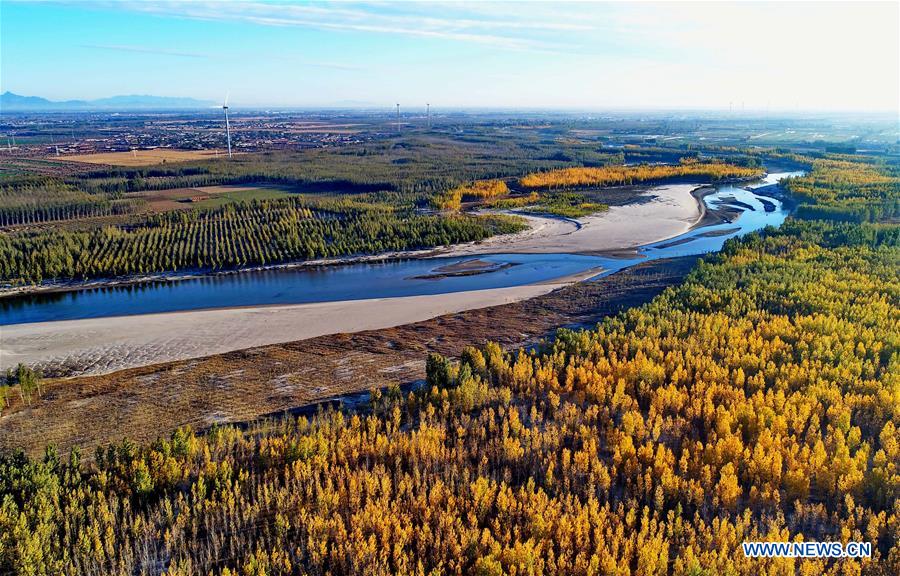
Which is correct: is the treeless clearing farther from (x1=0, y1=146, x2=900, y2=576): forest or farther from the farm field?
(x1=0, y1=146, x2=900, y2=576): forest

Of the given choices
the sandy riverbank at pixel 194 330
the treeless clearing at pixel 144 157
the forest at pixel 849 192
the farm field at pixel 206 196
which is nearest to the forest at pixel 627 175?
the forest at pixel 849 192

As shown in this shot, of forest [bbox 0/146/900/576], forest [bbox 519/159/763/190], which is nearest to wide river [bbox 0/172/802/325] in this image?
forest [bbox 0/146/900/576]

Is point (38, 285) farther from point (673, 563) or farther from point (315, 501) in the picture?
point (673, 563)

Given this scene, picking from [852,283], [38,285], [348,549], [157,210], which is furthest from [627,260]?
[157,210]

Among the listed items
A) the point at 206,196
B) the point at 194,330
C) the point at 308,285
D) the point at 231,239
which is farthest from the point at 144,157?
the point at 194,330

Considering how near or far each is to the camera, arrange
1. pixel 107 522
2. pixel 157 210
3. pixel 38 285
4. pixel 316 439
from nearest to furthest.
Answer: pixel 107 522 → pixel 316 439 → pixel 38 285 → pixel 157 210

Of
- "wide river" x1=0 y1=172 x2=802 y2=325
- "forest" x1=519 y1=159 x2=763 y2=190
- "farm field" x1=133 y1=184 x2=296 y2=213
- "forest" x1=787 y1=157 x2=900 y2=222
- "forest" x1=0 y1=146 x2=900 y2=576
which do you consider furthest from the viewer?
"forest" x1=519 y1=159 x2=763 y2=190
